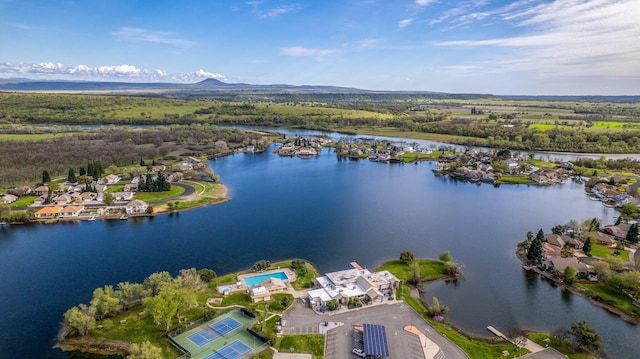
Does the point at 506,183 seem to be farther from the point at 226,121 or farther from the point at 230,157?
the point at 226,121

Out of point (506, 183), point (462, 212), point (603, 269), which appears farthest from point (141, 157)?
point (603, 269)

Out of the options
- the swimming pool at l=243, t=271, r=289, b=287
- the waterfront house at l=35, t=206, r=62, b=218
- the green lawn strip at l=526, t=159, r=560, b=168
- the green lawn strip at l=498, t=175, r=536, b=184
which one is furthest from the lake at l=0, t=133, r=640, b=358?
the green lawn strip at l=526, t=159, r=560, b=168

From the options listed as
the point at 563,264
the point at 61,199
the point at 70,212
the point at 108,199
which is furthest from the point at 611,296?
the point at 61,199

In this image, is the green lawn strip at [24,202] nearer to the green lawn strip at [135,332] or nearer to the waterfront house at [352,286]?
the green lawn strip at [135,332]

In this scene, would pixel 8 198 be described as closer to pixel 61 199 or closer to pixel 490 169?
pixel 61 199

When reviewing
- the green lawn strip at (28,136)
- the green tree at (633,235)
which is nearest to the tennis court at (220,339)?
the green tree at (633,235)

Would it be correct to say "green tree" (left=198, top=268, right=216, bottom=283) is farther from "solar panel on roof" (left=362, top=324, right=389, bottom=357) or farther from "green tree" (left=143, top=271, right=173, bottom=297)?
"solar panel on roof" (left=362, top=324, right=389, bottom=357)
